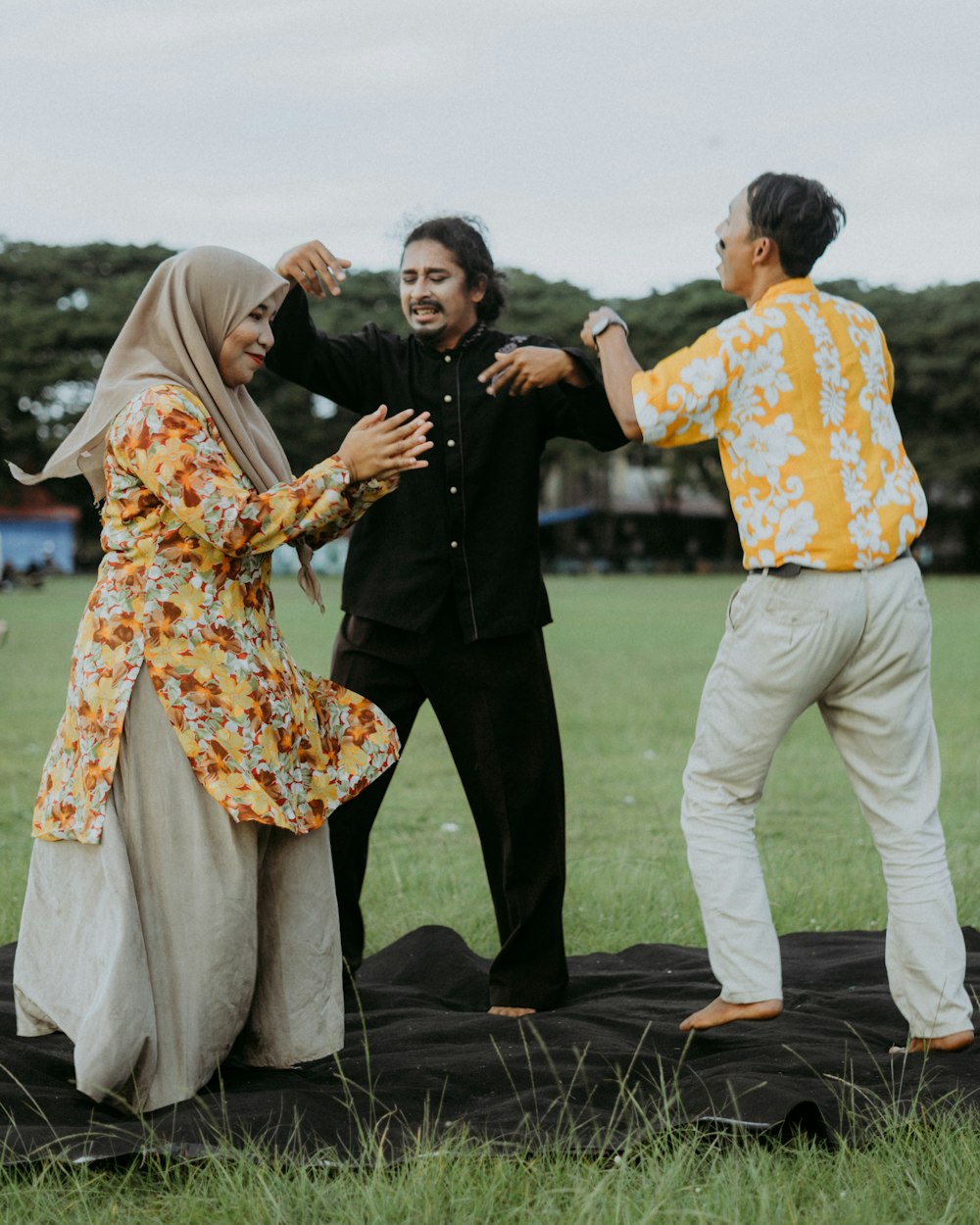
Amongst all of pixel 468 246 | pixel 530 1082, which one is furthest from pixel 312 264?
pixel 530 1082

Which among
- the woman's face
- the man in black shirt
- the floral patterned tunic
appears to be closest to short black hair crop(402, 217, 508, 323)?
the man in black shirt

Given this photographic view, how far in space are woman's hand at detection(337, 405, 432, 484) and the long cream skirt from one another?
729 millimetres

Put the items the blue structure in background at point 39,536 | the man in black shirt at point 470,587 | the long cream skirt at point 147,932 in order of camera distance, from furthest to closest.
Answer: the blue structure in background at point 39,536 < the man in black shirt at point 470,587 < the long cream skirt at point 147,932

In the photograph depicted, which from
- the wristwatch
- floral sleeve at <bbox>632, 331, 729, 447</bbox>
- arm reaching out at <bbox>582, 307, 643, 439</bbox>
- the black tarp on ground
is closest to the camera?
the black tarp on ground

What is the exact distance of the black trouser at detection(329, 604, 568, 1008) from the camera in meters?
4.72

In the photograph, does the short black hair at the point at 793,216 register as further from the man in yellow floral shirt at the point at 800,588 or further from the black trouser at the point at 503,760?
the black trouser at the point at 503,760

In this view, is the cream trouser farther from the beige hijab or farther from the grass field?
the beige hijab

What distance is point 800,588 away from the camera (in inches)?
148

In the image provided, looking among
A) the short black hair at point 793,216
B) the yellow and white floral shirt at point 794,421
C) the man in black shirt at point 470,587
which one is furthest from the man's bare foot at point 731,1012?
the short black hair at point 793,216

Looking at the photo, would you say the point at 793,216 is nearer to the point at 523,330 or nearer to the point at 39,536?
the point at 523,330

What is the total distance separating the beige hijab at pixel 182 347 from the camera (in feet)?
12.5

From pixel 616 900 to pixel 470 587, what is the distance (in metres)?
1.98

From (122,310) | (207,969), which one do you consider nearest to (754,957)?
(207,969)

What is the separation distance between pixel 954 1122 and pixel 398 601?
2.21 metres
